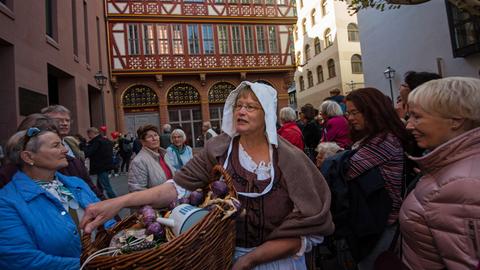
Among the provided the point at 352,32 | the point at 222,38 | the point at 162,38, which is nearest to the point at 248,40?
the point at 222,38

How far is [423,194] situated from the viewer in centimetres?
154

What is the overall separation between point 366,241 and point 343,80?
1016 inches

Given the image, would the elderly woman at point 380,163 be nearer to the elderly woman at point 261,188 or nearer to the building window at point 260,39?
the elderly woman at point 261,188

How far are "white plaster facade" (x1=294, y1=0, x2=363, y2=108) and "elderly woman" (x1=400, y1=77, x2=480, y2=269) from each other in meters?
21.9

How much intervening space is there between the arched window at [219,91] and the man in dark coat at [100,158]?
13388 mm

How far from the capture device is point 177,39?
20047 mm

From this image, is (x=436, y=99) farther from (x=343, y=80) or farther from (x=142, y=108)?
(x=343, y=80)

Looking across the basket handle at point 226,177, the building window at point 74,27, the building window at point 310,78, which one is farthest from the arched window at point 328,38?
the basket handle at point 226,177

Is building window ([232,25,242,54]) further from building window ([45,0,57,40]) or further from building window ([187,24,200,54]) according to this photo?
building window ([45,0,57,40])

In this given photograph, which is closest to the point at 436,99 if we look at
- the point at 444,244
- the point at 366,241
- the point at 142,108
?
the point at 444,244

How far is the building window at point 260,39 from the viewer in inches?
840

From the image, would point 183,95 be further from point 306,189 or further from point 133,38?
point 306,189

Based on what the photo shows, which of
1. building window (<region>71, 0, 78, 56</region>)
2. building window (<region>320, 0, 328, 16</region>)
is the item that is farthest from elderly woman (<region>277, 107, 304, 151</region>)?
building window (<region>320, 0, 328, 16</region>)

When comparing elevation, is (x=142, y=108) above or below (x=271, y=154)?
above
